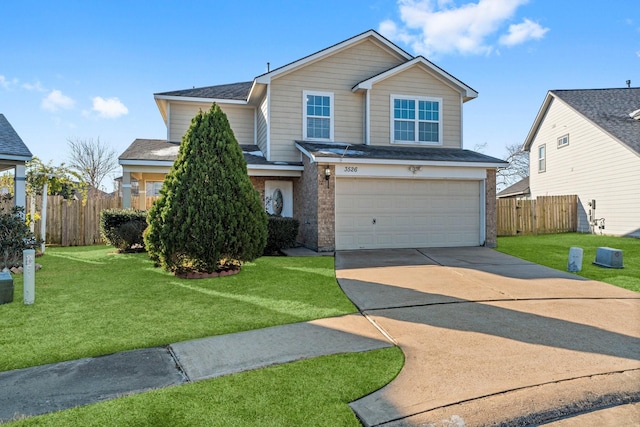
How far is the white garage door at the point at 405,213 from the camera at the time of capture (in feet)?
39.5

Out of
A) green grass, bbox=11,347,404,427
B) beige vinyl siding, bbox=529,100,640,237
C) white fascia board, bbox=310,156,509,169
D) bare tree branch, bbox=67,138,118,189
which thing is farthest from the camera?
bare tree branch, bbox=67,138,118,189

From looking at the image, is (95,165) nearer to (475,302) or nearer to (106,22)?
(106,22)

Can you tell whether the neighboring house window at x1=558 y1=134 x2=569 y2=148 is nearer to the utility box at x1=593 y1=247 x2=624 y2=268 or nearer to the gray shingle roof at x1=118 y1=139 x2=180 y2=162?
the utility box at x1=593 y1=247 x2=624 y2=268

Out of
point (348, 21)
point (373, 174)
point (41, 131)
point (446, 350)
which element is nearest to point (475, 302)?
point (446, 350)

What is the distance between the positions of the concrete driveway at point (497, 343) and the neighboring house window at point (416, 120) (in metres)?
6.93

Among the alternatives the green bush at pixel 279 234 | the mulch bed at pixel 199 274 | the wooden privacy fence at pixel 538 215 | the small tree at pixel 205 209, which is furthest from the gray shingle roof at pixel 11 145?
the wooden privacy fence at pixel 538 215

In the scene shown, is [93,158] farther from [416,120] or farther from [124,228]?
[416,120]

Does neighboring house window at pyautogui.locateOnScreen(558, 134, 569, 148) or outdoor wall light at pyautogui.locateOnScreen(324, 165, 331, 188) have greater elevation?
neighboring house window at pyautogui.locateOnScreen(558, 134, 569, 148)

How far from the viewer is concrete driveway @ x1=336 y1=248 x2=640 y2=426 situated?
317 centimetres

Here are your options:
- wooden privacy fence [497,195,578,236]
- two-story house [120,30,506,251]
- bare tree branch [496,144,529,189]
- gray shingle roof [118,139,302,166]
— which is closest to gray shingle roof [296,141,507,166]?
two-story house [120,30,506,251]

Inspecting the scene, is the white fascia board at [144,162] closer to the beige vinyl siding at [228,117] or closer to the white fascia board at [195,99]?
the beige vinyl siding at [228,117]

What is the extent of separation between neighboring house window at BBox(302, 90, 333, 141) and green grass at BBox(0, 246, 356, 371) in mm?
6123

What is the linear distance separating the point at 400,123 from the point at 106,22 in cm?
1013

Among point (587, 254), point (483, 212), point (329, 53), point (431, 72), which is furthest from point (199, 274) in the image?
point (431, 72)
